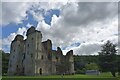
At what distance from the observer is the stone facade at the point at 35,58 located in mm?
74938

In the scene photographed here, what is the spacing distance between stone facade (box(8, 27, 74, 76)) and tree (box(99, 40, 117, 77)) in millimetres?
29620

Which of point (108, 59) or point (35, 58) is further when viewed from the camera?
point (35, 58)

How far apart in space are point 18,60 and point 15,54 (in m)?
2.71

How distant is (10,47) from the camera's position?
88.8 metres

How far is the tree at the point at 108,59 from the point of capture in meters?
48.0

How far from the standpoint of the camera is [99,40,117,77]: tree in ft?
157

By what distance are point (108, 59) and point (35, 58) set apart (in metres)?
32.0

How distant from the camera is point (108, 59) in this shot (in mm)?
49125

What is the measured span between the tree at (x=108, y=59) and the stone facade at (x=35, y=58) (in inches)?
1166

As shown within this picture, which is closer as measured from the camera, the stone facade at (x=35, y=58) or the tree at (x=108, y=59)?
the tree at (x=108, y=59)

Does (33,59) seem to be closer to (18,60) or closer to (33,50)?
(33,50)

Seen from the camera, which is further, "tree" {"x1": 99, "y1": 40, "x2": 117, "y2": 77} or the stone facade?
the stone facade

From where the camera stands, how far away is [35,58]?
244ft

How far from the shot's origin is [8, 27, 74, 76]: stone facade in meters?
74.9
